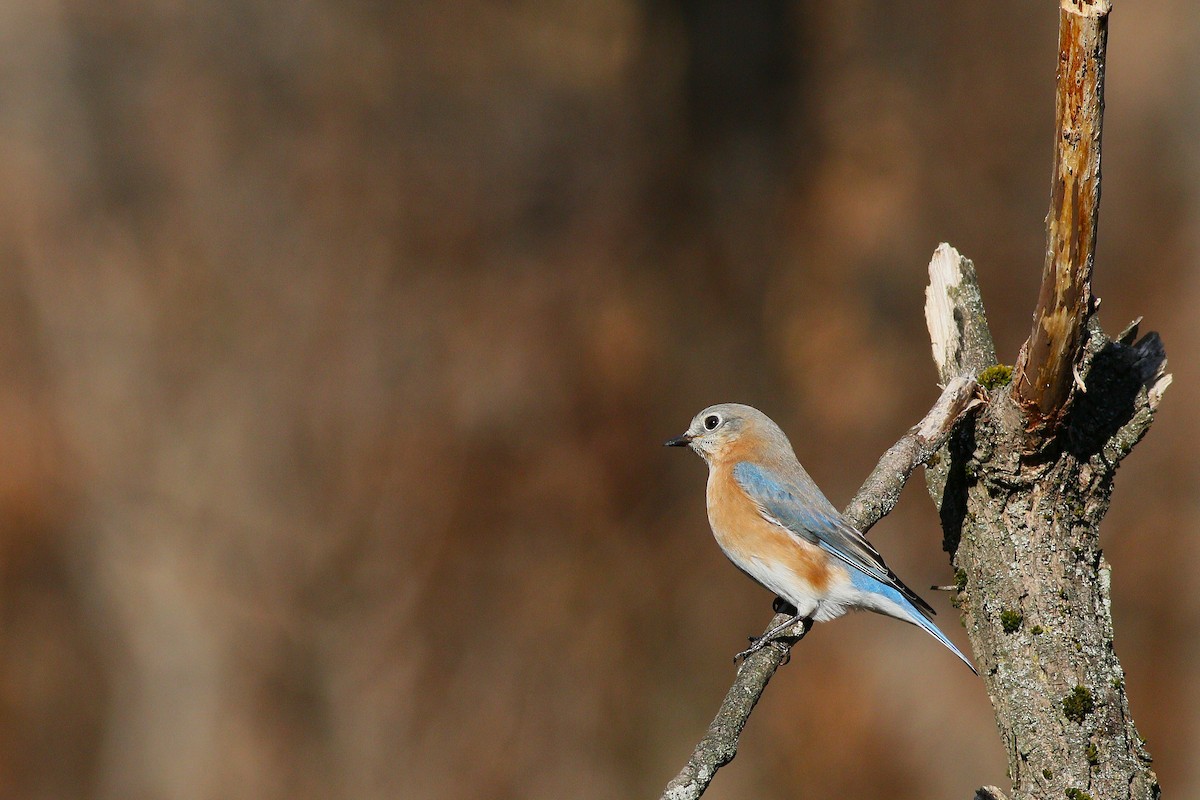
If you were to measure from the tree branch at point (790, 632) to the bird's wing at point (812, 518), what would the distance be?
0.15 meters

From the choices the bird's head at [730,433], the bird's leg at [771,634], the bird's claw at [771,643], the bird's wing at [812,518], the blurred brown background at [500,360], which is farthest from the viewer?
the blurred brown background at [500,360]

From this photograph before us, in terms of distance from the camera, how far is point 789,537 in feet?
12.5

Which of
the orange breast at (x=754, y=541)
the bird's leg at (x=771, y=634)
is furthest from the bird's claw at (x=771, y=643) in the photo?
the orange breast at (x=754, y=541)

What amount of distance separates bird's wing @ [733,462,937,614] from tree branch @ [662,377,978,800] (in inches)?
5.9

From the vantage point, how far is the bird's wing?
3.60 m

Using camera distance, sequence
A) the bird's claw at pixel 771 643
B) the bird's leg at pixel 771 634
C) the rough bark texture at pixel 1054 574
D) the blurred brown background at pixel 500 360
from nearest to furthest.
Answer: the rough bark texture at pixel 1054 574, the bird's claw at pixel 771 643, the bird's leg at pixel 771 634, the blurred brown background at pixel 500 360

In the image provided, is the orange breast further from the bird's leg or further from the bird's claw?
the bird's claw

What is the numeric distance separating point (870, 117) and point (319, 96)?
12.5 ft

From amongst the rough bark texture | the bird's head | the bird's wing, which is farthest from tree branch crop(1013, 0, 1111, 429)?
the bird's head

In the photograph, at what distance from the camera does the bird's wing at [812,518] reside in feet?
11.8

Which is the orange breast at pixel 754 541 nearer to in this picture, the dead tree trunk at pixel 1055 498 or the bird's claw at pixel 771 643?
the dead tree trunk at pixel 1055 498

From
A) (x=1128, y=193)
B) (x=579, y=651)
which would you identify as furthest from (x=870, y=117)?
(x=579, y=651)

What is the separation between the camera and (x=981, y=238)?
7.01 m

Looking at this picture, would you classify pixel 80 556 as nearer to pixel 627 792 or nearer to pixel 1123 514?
pixel 627 792
